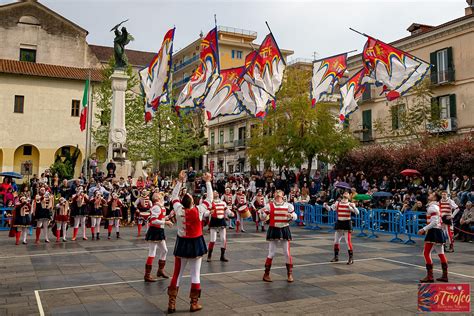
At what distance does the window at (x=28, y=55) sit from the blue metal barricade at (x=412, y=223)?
152 feet

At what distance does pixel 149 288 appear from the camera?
8.95 metres

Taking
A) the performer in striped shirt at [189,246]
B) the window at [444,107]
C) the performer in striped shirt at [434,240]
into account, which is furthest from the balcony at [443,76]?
the performer in striped shirt at [189,246]

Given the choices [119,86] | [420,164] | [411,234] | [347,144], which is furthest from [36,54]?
[411,234]

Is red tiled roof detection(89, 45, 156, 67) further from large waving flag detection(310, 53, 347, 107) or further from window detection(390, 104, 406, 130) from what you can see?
large waving flag detection(310, 53, 347, 107)

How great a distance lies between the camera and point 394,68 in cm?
1748

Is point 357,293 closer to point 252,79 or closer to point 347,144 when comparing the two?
point 252,79

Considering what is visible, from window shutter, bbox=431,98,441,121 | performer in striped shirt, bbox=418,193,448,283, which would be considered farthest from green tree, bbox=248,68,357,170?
performer in striped shirt, bbox=418,193,448,283

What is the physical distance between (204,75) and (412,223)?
11.0 metres

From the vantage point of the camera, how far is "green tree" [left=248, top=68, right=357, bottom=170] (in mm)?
30156

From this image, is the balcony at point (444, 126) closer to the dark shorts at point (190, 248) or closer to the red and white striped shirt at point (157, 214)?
the red and white striped shirt at point (157, 214)

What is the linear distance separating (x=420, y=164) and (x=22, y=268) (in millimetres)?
20642

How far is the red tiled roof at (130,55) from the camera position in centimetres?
6328

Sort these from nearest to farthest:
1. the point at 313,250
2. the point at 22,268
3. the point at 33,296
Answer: the point at 33,296, the point at 22,268, the point at 313,250

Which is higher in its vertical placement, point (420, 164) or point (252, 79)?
point (252, 79)
